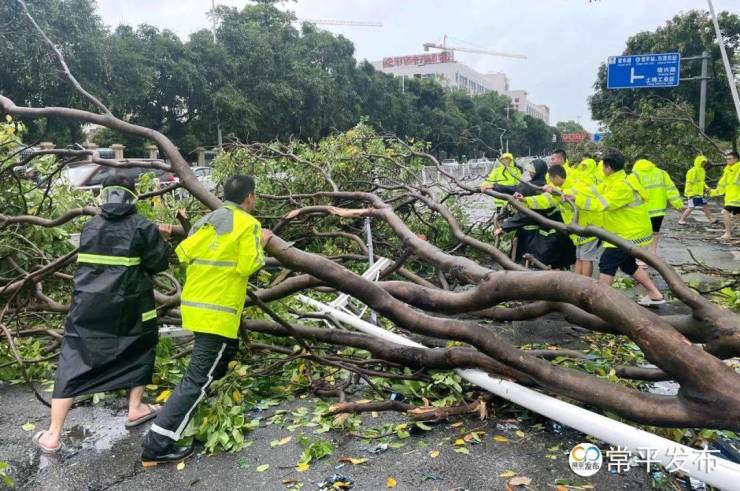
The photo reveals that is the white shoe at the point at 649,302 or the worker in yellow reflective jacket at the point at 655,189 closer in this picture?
the white shoe at the point at 649,302

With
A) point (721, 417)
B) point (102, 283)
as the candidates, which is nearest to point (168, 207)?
point (102, 283)

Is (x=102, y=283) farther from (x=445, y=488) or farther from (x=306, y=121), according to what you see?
(x=306, y=121)

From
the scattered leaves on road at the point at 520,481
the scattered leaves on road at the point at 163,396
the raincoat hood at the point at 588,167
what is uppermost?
the raincoat hood at the point at 588,167

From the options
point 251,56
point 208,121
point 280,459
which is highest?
point 251,56

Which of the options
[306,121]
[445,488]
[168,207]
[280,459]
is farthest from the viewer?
[306,121]

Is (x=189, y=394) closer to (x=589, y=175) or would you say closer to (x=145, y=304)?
(x=145, y=304)

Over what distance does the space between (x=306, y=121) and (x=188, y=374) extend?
104 feet

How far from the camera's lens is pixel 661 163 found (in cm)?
1616

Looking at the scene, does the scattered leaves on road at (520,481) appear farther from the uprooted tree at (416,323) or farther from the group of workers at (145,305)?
the group of workers at (145,305)

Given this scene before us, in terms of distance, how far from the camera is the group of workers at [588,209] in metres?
5.16

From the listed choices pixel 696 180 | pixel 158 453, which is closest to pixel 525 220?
pixel 158 453

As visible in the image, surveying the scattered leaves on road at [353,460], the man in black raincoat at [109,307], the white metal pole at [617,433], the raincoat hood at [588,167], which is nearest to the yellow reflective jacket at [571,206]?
the raincoat hood at [588,167]

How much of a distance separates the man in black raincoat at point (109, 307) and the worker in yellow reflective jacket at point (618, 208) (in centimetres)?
373

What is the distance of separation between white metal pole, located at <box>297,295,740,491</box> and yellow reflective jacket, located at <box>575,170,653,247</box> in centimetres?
278
